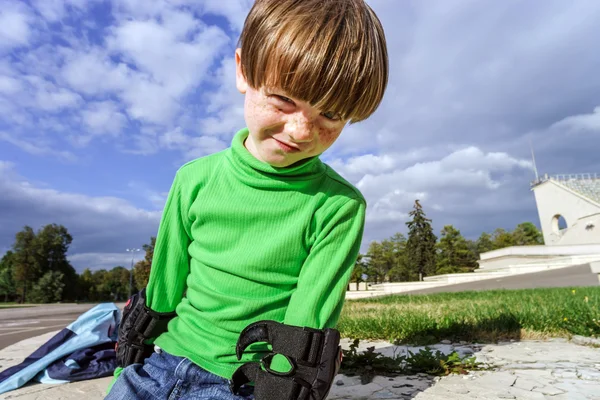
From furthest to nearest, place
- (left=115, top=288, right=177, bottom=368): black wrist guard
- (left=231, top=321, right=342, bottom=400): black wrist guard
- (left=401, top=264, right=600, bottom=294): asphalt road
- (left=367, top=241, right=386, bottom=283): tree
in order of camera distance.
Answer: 1. (left=367, top=241, right=386, bottom=283): tree
2. (left=401, top=264, right=600, bottom=294): asphalt road
3. (left=115, top=288, right=177, bottom=368): black wrist guard
4. (left=231, top=321, right=342, bottom=400): black wrist guard

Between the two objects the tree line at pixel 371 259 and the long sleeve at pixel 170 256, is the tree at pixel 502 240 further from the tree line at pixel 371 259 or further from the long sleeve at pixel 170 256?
the long sleeve at pixel 170 256

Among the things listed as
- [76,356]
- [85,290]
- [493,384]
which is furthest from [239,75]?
[85,290]

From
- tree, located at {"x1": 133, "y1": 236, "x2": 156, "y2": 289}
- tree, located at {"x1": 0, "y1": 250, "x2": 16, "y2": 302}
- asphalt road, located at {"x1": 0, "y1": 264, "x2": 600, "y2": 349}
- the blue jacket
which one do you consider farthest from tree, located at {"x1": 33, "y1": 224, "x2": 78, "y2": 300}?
the blue jacket

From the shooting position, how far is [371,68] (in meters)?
1.31

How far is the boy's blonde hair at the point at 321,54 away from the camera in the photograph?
4.08ft

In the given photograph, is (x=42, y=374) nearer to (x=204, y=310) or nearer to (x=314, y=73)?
(x=204, y=310)

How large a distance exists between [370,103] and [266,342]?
2.96 feet

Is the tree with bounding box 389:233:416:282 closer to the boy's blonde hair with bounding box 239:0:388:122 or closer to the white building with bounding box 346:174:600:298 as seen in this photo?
the white building with bounding box 346:174:600:298

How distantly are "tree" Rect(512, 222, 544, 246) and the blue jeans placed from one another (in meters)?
54.9

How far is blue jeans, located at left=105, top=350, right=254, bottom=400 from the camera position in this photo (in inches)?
55.5

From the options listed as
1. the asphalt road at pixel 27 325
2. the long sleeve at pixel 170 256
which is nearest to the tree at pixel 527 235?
the asphalt road at pixel 27 325

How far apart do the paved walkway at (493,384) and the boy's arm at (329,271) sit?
1.17m

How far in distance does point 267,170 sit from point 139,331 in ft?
2.84

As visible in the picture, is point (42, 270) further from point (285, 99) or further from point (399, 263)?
point (285, 99)
